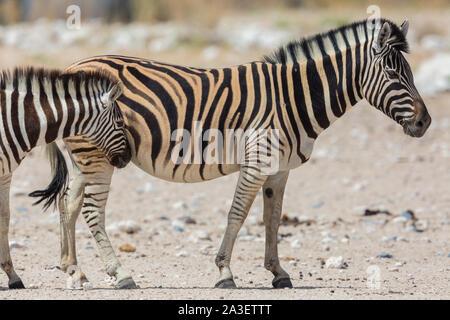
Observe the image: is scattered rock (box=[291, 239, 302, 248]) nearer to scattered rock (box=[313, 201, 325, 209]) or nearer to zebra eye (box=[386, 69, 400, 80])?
scattered rock (box=[313, 201, 325, 209])

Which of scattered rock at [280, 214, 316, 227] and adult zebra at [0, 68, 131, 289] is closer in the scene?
adult zebra at [0, 68, 131, 289]

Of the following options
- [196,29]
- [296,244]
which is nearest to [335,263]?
→ [296,244]

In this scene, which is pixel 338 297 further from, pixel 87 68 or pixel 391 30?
pixel 87 68

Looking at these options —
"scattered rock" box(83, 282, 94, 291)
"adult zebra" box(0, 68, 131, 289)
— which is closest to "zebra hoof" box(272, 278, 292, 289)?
"scattered rock" box(83, 282, 94, 291)

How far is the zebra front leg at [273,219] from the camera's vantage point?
7.02 metres

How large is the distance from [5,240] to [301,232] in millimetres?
4126

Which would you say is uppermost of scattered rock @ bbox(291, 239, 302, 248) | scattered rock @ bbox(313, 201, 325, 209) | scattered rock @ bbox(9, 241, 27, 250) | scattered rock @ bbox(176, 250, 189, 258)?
scattered rock @ bbox(313, 201, 325, 209)

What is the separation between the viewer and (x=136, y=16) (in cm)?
2767

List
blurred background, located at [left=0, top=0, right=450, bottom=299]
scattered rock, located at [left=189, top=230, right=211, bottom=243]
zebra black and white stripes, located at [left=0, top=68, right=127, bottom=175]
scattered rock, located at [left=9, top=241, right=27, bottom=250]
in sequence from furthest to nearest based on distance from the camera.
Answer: scattered rock, located at [left=189, top=230, right=211, bottom=243] → scattered rock, located at [left=9, top=241, right=27, bottom=250] → blurred background, located at [left=0, top=0, right=450, bottom=299] → zebra black and white stripes, located at [left=0, top=68, right=127, bottom=175]

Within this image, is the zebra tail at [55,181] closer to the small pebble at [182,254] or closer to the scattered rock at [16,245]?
the scattered rock at [16,245]

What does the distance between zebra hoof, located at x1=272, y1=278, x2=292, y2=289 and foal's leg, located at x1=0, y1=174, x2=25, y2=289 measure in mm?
2207

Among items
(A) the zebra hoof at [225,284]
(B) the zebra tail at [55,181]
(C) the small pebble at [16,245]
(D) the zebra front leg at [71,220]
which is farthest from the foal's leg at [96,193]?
(C) the small pebble at [16,245]

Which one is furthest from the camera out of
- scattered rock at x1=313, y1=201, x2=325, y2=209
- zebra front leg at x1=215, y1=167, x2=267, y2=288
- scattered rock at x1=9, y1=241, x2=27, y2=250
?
scattered rock at x1=313, y1=201, x2=325, y2=209

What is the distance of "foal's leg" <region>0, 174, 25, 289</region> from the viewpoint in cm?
654
